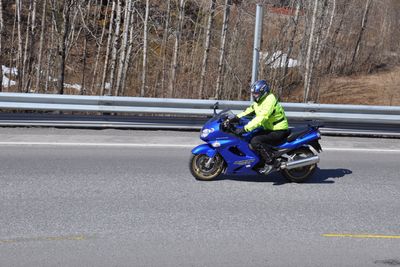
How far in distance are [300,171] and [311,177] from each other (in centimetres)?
43

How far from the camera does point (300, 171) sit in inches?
378

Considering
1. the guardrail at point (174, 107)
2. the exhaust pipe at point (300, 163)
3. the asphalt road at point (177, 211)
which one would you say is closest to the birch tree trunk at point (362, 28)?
the guardrail at point (174, 107)

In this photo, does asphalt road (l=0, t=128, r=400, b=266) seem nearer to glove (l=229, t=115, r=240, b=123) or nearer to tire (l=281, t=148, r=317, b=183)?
tire (l=281, t=148, r=317, b=183)

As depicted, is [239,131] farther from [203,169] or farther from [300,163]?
[300,163]

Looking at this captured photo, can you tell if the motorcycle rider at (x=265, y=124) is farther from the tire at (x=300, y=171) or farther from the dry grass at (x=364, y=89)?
the dry grass at (x=364, y=89)

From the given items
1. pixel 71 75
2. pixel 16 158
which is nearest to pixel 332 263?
pixel 16 158

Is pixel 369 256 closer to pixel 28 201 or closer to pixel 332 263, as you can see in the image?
pixel 332 263

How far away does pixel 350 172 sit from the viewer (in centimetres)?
1033

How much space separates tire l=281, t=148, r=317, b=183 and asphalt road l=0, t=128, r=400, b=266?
0.51ft

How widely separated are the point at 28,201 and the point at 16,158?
2590mm

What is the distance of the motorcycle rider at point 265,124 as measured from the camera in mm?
9117

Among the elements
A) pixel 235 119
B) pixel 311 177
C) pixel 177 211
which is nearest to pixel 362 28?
pixel 311 177

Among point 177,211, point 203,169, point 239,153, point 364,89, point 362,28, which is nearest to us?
point 177,211

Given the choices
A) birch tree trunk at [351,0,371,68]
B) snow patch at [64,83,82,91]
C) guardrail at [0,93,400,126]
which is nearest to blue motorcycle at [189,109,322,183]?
guardrail at [0,93,400,126]
